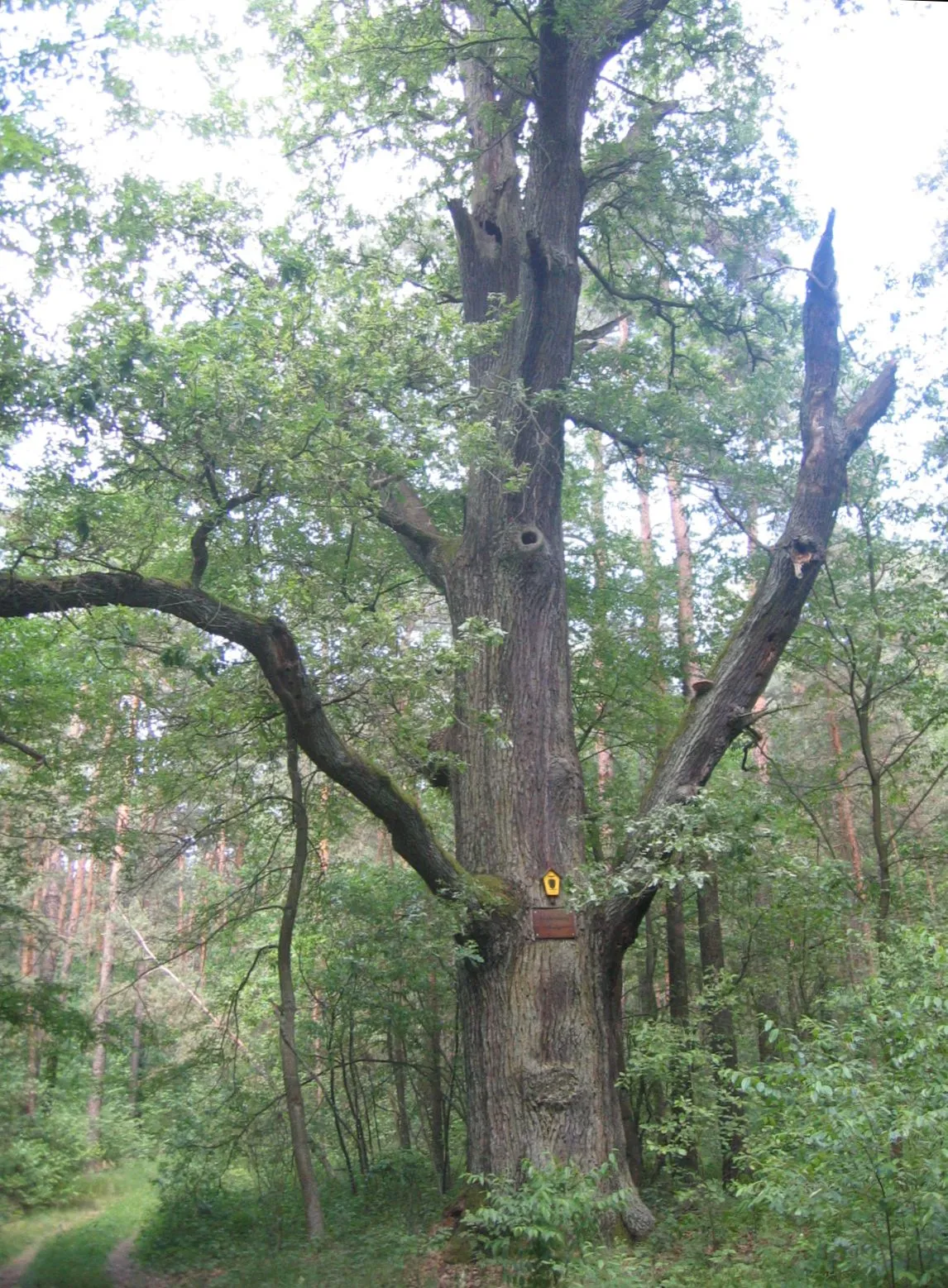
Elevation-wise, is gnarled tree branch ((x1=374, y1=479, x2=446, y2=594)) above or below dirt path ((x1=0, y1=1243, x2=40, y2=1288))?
above

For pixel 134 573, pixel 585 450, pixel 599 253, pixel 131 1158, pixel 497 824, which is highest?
pixel 599 253

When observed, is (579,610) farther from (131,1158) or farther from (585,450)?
(131,1158)

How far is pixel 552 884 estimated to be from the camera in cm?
736

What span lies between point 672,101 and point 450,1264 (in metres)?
10.3

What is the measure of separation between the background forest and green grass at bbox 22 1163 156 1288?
0.12m

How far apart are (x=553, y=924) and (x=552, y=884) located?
294mm

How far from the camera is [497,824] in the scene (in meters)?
7.65

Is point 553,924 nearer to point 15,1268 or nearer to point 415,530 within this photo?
point 415,530

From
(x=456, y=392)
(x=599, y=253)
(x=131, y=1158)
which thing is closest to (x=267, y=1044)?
(x=131, y=1158)

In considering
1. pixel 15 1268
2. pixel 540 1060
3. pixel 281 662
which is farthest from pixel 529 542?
pixel 15 1268

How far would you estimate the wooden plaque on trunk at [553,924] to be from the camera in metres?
7.16

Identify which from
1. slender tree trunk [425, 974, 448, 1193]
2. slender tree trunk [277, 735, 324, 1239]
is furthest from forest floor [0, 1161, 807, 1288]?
slender tree trunk [425, 974, 448, 1193]

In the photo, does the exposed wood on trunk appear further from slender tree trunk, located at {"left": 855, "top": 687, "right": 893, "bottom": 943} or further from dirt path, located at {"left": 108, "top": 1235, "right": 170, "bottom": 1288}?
dirt path, located at {"left": 108, "top": 1235, "right": 170, "bottom": 1288}

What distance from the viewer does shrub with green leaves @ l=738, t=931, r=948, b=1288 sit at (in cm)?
394
